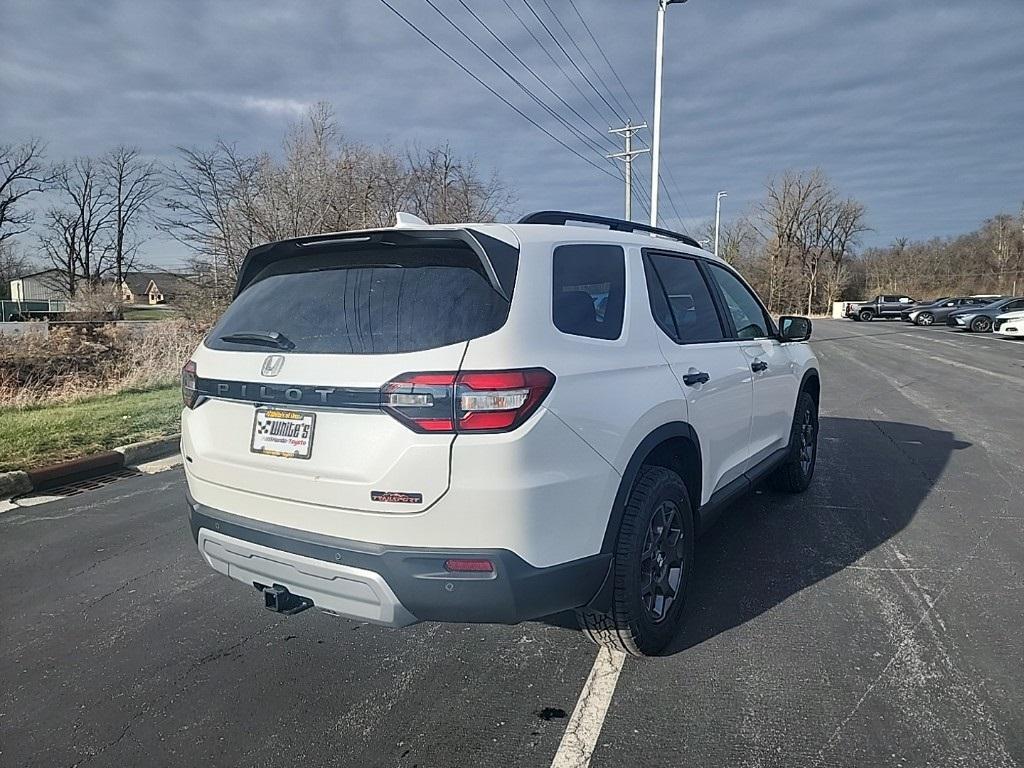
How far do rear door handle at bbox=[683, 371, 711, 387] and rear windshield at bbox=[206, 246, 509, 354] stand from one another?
1.19 meters

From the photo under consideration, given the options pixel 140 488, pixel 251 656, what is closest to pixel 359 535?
pixel 251 656

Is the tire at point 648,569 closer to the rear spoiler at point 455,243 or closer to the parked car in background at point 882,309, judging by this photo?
the rear spoiler at point 455,243

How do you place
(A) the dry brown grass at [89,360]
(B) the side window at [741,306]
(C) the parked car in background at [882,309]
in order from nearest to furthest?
(B) the side window at [741,306], (A) the dry brown grass at [89,360], (C) the parked car in background at [882,309]

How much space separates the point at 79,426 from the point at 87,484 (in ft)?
6.78

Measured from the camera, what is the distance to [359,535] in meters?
2.33

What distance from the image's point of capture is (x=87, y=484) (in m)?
5.96

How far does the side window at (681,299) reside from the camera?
10.6 feet

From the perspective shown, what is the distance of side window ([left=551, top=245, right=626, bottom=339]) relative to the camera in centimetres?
256

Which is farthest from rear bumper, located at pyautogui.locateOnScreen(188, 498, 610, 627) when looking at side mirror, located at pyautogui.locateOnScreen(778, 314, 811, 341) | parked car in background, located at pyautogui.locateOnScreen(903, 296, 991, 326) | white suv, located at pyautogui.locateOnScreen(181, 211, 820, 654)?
parked car in background, located at pyautogui.locateOnScreen(903, 296, 991, 326)

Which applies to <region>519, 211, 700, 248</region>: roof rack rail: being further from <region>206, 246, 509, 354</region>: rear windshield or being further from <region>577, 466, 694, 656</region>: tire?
<region>577, 466, 694, 656</region>: tire

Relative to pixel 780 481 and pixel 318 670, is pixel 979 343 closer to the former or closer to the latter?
pixel 780 481

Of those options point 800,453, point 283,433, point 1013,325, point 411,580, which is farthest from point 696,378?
point 1013,325

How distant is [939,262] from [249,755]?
76657 millimetres

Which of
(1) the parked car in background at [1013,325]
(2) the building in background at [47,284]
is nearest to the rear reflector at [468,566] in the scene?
(1) the parked car in background at [1013,325]
